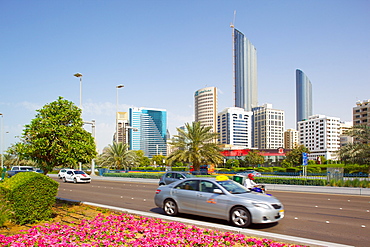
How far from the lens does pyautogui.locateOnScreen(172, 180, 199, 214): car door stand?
1016 cm

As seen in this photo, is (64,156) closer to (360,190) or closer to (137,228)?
(137,228)

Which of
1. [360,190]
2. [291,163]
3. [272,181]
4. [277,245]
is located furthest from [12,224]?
[291,163]

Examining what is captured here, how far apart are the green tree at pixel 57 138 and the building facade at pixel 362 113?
12844 centimetres

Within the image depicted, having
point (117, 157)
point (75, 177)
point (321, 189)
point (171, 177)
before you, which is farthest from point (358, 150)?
point (117, 157)

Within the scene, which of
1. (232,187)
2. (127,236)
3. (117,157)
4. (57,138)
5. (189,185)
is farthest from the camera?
(117,157)

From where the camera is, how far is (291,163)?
2783 inches

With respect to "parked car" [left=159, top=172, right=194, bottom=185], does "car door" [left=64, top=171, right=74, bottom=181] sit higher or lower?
lower

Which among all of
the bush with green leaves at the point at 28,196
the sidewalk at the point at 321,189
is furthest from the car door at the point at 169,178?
the bush with green leaves at the point at 28,196

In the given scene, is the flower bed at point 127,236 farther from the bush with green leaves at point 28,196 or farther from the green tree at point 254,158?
the green tree at point 254,158

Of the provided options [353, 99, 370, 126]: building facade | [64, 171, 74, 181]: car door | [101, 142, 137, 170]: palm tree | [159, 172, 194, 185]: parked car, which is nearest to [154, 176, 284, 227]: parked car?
[159, 172, 194, 185]: parked car

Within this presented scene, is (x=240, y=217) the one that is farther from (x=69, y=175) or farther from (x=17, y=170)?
(x=17, y=170)

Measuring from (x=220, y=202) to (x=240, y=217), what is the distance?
2.60 ft

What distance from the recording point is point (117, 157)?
163 feet

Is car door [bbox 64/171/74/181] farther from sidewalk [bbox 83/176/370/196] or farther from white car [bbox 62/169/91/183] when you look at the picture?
sidewalk [bbox 83/176/370/196]
